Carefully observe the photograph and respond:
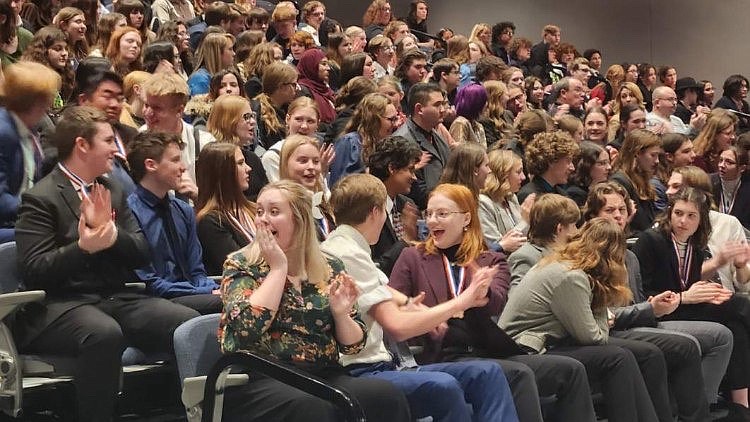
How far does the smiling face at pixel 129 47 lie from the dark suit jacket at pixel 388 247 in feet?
7.37

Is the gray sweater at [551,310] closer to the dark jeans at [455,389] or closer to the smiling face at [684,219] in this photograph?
the dark jeans at [455,389]

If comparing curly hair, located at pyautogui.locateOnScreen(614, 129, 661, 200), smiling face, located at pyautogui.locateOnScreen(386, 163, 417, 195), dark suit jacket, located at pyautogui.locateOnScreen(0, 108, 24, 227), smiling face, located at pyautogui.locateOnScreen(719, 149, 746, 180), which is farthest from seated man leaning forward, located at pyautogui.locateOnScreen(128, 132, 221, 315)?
smiling face, located at pyautogui.locateOnScreen(719, 149, 746, 180)

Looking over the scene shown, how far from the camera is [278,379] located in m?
3.13

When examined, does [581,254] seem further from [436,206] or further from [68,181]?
[68,181]

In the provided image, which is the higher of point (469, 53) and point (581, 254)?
point (469, 53)

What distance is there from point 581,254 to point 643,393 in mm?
648

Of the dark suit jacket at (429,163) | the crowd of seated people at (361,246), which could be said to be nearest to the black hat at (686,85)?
the crowd of seated people at (361,246)

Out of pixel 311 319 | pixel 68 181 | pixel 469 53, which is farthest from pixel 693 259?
pixel 469 53

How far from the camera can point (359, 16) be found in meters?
15.4

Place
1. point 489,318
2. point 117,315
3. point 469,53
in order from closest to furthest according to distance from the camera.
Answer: point 117,315
point 489,318
point 469,53

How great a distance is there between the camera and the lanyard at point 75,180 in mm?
4086

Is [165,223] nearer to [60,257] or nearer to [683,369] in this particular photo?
[60,257]

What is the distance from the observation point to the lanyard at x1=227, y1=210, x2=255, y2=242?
470cm

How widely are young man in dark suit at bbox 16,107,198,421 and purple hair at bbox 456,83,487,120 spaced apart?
13.5 ft
